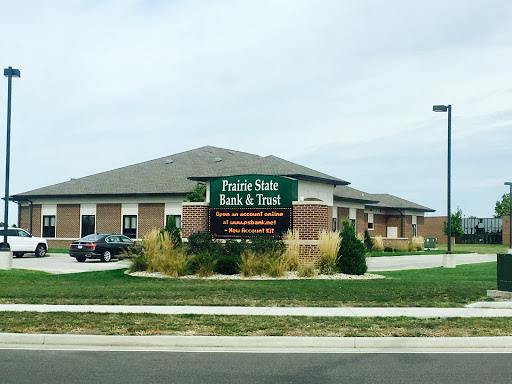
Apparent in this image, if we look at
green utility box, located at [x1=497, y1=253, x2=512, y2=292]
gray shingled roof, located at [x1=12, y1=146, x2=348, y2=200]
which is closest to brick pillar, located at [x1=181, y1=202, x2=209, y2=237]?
green utility box, located at [x1=497, y1=253, x2=512, y2=292]

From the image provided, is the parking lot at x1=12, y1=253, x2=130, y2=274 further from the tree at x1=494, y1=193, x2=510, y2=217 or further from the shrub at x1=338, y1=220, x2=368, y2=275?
the tree at x1=494, y1=193, x2=510, y2=217

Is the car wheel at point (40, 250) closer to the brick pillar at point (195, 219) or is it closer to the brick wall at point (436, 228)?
the brick pillar at point (195, 219)

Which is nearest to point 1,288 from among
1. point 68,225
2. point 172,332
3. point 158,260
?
point 158,260

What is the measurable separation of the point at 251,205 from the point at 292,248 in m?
2.98

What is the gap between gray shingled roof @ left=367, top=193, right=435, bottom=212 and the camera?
210 ft

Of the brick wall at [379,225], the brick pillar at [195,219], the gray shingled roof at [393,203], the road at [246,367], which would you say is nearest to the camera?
the road at [246,367]

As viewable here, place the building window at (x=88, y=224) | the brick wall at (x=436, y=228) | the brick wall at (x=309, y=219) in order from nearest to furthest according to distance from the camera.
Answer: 1. the brick wall at (x=309, y=219)
2. the building window at (x=88, y=224)
3. the brick wall at (x=436, y=228)

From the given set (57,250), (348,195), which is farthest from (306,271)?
(348,195)

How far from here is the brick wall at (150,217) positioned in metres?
46.8

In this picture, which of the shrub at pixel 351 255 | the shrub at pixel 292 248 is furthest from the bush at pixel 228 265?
the shrub at pixel 351 255

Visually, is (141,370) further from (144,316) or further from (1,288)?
→ (1,288)

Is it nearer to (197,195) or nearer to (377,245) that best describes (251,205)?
(197,195)

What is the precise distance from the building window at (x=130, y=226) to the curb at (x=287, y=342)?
125 feet

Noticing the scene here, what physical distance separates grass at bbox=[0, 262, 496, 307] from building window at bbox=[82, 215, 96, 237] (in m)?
27.7
